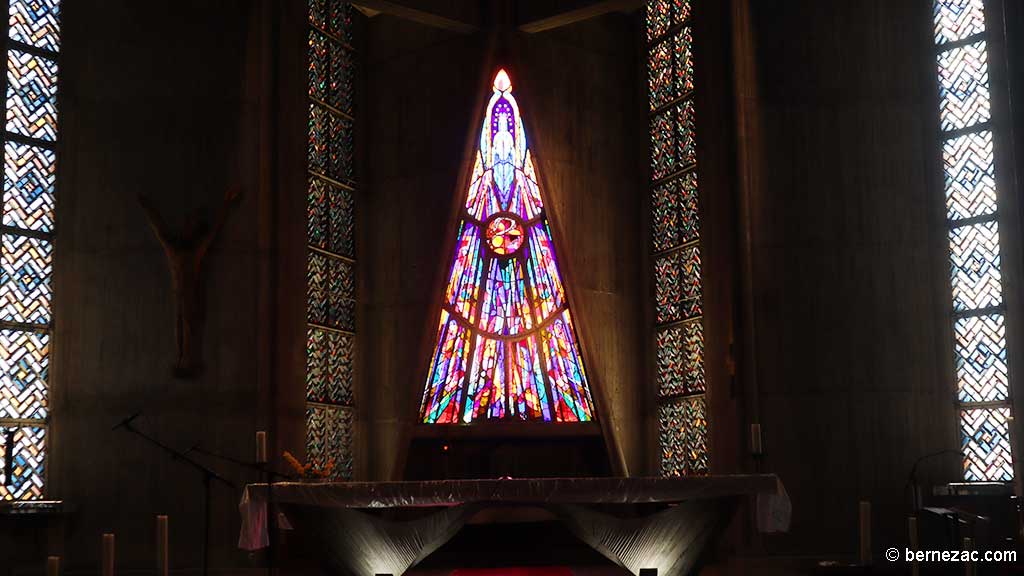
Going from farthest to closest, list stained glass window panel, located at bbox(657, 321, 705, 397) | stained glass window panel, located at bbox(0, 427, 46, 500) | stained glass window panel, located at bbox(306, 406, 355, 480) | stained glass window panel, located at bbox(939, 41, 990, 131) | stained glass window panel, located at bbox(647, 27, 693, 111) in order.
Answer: stained glass window panel, located at bbox(647, 27, 693, 111), stained glass window panel, located at bbox(657, 321, 705, 397), stained glass window panel, located at bbox(306, 406, 355, 480), stained glass window panel, located at bbox(939, 41, 990, 131), stained glass window panel, located at bbox(0, 427, 46, 500)

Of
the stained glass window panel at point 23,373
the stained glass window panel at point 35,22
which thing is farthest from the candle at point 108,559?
the stained glass window panel at point 35,22

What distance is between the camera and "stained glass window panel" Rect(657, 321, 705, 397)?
12.5 m

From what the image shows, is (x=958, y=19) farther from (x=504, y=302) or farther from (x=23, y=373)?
(x=23, y=373)

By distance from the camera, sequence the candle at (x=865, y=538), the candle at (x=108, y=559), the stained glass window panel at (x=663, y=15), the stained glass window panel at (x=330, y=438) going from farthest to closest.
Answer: the stained glass window panel at (x=663, y=15) < the stained glass window panel at (x=330, y=438) < the candle at (x=865, y=538) < the candle at (x=108, y=559)

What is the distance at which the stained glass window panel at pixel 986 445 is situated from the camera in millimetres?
11023

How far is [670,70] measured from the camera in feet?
43.6

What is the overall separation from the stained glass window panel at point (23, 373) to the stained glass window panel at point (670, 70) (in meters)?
6.62

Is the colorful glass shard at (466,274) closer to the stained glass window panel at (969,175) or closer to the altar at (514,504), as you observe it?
the altar at (514,504)

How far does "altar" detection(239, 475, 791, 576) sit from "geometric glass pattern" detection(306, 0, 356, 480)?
11.8ft

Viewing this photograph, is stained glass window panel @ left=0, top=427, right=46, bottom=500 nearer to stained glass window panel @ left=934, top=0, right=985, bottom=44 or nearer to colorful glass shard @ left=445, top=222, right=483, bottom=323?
colorful glass shard @ left=445, top=222, right=483, bottom=323

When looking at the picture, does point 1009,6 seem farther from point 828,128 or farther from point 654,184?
point 654,184

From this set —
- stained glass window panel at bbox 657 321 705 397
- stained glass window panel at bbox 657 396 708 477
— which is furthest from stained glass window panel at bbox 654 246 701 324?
stained glass window panel at bbox 657 396 708 477

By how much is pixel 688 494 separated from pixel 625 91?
6.74m

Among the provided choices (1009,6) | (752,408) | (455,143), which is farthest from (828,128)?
(455,143)
